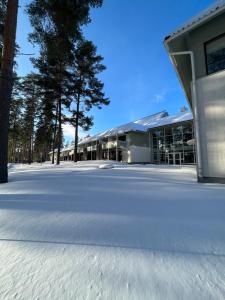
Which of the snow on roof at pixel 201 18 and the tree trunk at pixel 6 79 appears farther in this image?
the tree trunk at pixel 6 79

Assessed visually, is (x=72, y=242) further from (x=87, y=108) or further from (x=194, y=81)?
(x=87, y=108)

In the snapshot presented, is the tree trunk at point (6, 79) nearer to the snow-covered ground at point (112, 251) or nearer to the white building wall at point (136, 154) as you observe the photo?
the snow-covered ground at point (112, 251)

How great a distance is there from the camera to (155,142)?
25188 millimetres

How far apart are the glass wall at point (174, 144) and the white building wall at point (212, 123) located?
1446 cm

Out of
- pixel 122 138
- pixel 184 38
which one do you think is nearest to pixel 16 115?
pixel 122 138

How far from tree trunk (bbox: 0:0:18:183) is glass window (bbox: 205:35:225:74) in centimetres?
704

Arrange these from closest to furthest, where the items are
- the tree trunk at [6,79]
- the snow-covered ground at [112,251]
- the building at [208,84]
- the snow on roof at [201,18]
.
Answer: the snow-covered ground at [112,251]
the snow on roof at [201,18]
the building at [208,84]
the tree trunk at [6,79]

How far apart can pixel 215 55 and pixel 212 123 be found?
2.48 metres

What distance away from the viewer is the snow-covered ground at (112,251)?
4.81 feet

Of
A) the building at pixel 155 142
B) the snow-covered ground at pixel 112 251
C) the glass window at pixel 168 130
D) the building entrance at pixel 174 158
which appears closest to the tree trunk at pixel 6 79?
the snow-covered ground at pixel 112 251

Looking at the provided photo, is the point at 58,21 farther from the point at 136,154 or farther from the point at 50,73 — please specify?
the point at 136,154

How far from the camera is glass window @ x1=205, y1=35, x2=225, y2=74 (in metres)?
6.90

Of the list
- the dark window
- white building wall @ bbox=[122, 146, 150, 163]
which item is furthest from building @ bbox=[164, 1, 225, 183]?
the dark window

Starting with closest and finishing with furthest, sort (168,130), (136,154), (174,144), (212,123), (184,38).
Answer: (212,123) → (184,38) → (174,144) → (168,130) → (136,154)
